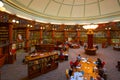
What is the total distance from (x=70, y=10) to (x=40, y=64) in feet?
50.2

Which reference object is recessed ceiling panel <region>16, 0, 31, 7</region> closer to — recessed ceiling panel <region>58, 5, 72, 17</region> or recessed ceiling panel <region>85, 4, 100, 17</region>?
recessed ceiling panel <region>58, 5, 72, 17</region>

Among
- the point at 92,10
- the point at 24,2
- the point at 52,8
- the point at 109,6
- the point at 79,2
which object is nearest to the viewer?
the point at 24,2

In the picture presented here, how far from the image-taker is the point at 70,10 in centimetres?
1945

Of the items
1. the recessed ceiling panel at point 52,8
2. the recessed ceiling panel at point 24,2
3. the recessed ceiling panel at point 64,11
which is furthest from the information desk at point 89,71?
the recessed ceiling panel at point 64,11

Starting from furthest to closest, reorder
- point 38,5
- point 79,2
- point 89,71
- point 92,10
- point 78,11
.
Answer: point 78,11 → point 92,10 → point 79,2 → point 38,5 → point 89,71

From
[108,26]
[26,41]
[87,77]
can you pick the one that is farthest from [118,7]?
[87,77]

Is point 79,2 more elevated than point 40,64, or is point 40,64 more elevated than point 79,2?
point 79,2

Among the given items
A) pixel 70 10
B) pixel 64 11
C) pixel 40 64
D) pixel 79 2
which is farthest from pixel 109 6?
pixel 40 64

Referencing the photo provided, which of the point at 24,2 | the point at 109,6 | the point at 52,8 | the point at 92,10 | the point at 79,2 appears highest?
the point at 79,2

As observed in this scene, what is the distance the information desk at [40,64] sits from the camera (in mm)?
5902

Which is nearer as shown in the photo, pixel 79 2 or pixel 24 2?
pixel 24 2

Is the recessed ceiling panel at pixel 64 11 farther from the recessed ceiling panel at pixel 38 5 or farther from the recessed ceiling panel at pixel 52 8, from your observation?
the recessed ceiling panel at pixel 38 5

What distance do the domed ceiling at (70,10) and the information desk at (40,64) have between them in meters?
9.26

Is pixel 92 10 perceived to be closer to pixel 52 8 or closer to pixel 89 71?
pixel 52 8
